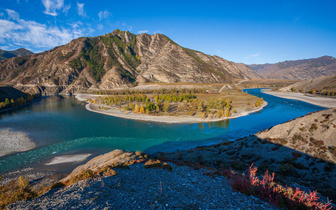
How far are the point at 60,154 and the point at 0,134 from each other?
35.7 m

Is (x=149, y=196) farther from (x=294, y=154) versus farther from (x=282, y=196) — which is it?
(x=294, y=154)

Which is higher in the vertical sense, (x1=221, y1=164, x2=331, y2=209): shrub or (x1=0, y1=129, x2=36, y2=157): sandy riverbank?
(x1=221, y1=164, x2=331, y2=209): shrub

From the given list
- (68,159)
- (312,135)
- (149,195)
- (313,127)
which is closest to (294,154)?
(312,135)

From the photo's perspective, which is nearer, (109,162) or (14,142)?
(109,162)

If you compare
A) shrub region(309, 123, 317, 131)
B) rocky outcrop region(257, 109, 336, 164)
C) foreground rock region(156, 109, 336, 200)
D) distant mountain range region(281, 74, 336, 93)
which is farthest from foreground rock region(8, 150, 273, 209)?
distant mountain range region(281, 74, 336, 93)

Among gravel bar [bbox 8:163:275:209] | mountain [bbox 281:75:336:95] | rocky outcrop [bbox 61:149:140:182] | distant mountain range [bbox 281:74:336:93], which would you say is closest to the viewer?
gravel bar [bbox 8:163:275:209]

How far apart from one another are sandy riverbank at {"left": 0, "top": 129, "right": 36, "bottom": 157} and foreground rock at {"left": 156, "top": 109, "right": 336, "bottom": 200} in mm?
43854

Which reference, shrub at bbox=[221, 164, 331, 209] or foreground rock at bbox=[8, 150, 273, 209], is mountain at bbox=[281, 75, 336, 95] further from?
foreground rock at bbox=[8, 150, 273, 209]

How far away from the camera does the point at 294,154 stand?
71.9ft

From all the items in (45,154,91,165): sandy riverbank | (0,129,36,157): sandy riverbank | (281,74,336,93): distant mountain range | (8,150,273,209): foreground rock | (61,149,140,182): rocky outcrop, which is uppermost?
(281,74,336,93): distant mountain range

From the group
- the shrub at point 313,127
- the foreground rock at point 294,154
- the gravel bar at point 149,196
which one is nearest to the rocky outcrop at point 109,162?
the gravel bar at point 149,196

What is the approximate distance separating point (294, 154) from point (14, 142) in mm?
70658

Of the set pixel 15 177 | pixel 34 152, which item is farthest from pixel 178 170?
pixel 34 152

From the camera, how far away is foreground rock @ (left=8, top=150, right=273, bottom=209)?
362 inches
